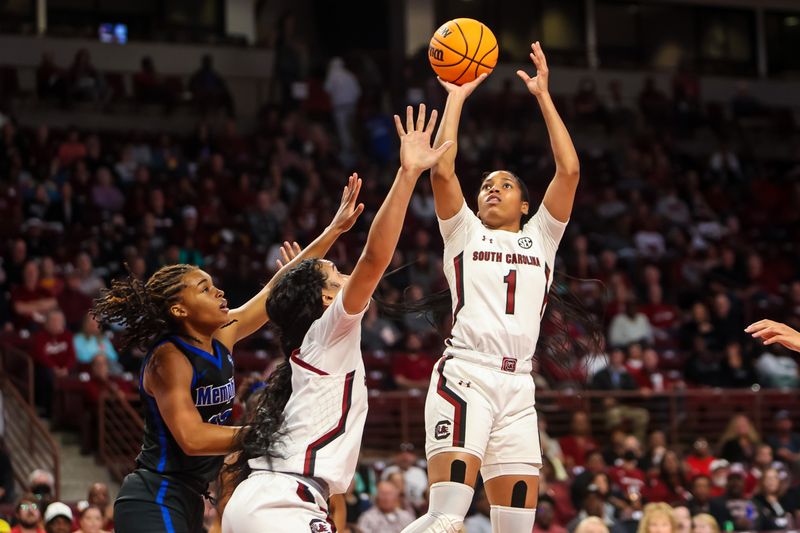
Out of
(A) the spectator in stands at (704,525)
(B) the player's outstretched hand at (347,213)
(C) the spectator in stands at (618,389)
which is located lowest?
(A) the spectator in stands at (704,525)

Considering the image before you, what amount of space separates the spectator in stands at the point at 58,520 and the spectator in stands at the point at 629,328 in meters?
8.58

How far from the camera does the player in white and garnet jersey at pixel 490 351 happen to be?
622cm

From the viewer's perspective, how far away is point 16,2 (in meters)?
20.8

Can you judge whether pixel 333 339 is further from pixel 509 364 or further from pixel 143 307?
pixel 509 364

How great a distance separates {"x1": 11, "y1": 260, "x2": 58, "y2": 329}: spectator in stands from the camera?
13.6 m

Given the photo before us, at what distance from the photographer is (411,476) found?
12.2 meters

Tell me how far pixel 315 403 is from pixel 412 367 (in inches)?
353

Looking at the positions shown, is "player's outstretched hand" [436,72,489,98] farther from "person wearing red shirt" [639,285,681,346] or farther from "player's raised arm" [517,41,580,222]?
"person wearing red shirt" [639,285,681,346]

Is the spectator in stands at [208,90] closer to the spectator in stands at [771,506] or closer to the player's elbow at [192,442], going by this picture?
the spectator in stands at [771,506]

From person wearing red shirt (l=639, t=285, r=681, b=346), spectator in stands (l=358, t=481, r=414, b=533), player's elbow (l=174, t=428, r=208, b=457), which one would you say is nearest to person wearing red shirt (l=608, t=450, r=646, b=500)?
spectator in stands (l=358, t=481, r=414, b=533)

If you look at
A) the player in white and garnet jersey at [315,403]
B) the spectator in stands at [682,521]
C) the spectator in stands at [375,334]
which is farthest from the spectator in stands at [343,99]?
the player in white and garnet jersey at [315,403]

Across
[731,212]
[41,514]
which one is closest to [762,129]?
[731,212]

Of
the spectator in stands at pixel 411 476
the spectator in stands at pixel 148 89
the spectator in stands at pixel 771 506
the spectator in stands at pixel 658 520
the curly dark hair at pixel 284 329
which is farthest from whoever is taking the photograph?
the spectator in stands at pixel 148 89

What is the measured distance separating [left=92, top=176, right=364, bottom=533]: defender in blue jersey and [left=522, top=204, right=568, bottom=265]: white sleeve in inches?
71.4
